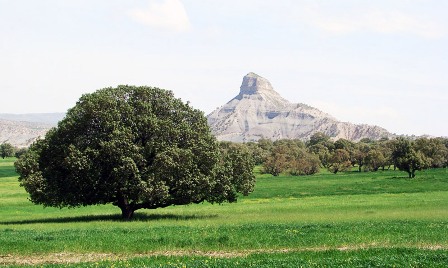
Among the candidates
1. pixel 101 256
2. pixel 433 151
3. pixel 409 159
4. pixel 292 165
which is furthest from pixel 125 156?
pixel 433 151

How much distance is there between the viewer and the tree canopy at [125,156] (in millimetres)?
46469

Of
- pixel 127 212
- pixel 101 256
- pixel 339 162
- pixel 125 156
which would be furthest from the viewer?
pixel 339 162

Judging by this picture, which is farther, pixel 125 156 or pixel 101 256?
pixel 125 156

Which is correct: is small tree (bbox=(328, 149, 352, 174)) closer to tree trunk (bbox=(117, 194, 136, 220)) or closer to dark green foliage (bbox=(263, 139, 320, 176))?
dark green foliage (bbox=(263, 139, 320, 176))

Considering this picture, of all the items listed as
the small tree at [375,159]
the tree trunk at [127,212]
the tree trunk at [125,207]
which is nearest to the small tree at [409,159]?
the small tree at [375,159]

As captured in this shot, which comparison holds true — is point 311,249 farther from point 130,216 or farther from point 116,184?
point 130,216

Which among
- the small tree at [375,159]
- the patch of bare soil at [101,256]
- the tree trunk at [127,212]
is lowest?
the tree trunk at [127,212]

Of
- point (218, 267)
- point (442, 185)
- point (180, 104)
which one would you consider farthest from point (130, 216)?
point (442, 185)

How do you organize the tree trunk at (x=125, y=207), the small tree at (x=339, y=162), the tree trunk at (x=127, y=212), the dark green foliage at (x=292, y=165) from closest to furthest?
1. the tree trunk at (x=125, y=207)
2. the tree trunk at (x=127, y=212)
3. the dark green foliage at (x=292, y=165)
4. the small tree at (x=339, y=162)

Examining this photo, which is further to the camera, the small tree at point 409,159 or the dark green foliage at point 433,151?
the dark green foliage at point 433,151

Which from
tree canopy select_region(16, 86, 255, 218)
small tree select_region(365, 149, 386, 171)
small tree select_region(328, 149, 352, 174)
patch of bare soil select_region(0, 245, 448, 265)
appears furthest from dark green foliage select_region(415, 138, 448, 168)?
patch of bare soil select_region(0, 245, 448, 265)

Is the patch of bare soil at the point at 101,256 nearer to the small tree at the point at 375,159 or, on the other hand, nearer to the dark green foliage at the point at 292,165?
the dark green foliage at the point at 292,165

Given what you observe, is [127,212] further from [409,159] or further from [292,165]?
[292,165]

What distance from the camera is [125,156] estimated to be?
153 ft
